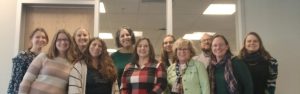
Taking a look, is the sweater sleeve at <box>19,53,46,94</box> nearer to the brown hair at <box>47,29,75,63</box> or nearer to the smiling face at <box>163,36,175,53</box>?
the brown hair at <box>47,29,75,63</box>

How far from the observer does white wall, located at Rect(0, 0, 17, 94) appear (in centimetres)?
411

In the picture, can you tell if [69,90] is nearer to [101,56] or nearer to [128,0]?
[101,56]

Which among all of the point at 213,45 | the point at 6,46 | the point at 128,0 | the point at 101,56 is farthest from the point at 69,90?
the point at 128,0

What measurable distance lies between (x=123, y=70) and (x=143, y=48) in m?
0.35

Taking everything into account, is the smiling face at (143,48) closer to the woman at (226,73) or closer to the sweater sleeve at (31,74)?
the woman at (226,73)

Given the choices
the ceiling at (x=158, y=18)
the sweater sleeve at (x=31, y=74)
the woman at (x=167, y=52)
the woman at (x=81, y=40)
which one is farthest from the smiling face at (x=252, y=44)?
the sweater sleeve at (x=31, y=74)

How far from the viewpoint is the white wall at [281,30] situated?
4246 mm

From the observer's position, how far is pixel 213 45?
10.6 feet

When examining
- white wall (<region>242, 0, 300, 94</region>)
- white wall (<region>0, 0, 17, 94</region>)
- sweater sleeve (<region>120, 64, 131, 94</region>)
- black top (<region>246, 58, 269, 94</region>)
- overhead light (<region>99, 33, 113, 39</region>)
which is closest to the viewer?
sweater sleeve (<region>120, 64, 131, 94</region>)

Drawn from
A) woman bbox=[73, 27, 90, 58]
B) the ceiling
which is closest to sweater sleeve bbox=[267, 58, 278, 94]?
the ceiling

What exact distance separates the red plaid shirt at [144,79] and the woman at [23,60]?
887 millimetres

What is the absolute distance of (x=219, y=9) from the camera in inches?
224

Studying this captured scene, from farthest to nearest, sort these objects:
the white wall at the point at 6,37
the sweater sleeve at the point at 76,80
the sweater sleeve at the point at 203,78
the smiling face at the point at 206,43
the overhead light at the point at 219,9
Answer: the overhead light at the point at 219,9 → the white wall at the point at 6,37 → the smiling face at the point at 206,43 → the sweater sleeve at the point at 203,78 → the sweater sleeve at the point at 76,80

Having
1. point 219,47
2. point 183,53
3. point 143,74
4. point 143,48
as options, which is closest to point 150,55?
point 143,48
